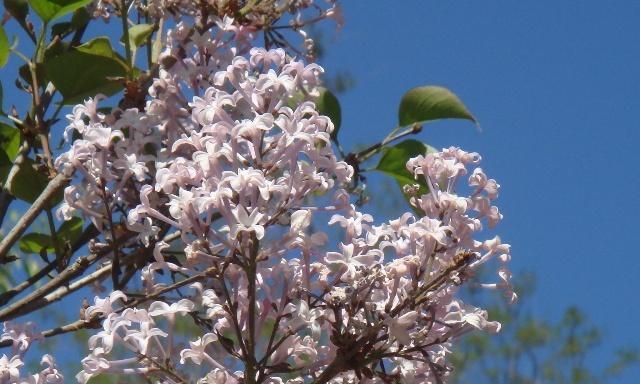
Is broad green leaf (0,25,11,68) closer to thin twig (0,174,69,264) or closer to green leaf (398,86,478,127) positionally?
thin twig (0,174,69,264)

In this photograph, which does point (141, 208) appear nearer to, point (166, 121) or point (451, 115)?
point (166, 121)

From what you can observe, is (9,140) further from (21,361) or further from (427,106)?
(427,106)

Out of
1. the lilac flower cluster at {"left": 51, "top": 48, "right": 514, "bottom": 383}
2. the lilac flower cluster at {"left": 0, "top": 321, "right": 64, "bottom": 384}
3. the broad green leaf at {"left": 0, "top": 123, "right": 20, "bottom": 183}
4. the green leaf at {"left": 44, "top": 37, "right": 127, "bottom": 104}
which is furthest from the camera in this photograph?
the broad green leaf at {"left": 0, "top": 123, "right": 20, "bottom": 183}

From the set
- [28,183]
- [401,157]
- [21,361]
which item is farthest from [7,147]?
[401,157]

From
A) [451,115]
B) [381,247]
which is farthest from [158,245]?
[451,115]

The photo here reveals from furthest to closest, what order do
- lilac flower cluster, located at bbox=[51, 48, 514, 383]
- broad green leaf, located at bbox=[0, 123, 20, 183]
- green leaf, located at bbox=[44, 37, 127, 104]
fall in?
broad green leaf, located at bbox=[0, 123, 20, 183], green leaf, located at bbox=[44, 37, 127, 104], lilac flower cluster, located at bbox=[51, 48, 514, 383]

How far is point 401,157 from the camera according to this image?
1.70 m

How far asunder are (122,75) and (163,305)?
19.0 inches

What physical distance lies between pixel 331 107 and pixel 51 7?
0.45m

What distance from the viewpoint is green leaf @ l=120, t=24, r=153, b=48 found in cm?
163

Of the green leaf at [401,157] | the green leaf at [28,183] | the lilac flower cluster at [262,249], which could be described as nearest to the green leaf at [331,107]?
the green leaf at [401,157]

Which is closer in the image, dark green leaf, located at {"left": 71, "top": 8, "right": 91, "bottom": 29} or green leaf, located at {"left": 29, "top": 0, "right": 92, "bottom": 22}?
green leaf, located at {"left": 29, "top": 0, "right": 92, "bottom": 22}

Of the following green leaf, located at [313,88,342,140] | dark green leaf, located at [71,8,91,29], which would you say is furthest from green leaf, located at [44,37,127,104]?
green leaf, located at [313,88,342,140]

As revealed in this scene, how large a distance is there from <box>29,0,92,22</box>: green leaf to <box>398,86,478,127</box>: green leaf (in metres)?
0.52
